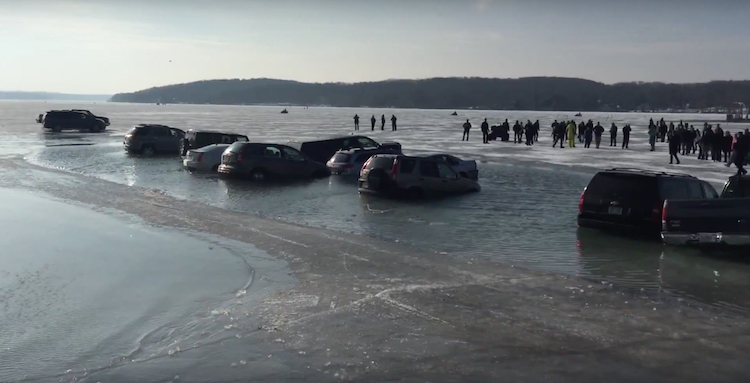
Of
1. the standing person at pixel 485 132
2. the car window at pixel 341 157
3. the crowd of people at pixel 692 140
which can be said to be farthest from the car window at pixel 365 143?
the standing person at pixel 485 132

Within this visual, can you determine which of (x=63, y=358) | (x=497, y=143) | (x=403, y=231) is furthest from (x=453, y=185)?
(x=497, y=143)

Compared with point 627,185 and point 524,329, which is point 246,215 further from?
point 524,329

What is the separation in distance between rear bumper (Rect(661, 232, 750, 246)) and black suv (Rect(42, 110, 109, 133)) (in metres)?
53.0

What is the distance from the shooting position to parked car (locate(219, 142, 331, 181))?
27.2m

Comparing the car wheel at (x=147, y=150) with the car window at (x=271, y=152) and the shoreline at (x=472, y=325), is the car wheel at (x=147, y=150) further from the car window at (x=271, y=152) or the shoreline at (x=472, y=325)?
the shoreline at (x=472, y=325)

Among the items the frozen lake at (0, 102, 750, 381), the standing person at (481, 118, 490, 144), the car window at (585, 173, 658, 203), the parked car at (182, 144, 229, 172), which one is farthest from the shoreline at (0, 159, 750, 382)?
the standing person at (481, 118, 490, 144)

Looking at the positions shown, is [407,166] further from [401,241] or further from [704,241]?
[704,241]

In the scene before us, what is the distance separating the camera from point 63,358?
302 inches

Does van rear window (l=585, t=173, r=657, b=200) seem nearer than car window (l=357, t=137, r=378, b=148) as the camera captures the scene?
Yes

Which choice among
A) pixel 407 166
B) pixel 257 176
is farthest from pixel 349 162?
pixel 407 166

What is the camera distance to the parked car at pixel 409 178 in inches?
889

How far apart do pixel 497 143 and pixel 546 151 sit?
7.88 meters

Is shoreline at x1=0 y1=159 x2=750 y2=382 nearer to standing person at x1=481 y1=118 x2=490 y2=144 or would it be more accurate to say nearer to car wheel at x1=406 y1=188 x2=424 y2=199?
car wheel at x1=406 y1=188 x2=424 y2=199

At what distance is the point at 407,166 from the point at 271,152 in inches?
267
